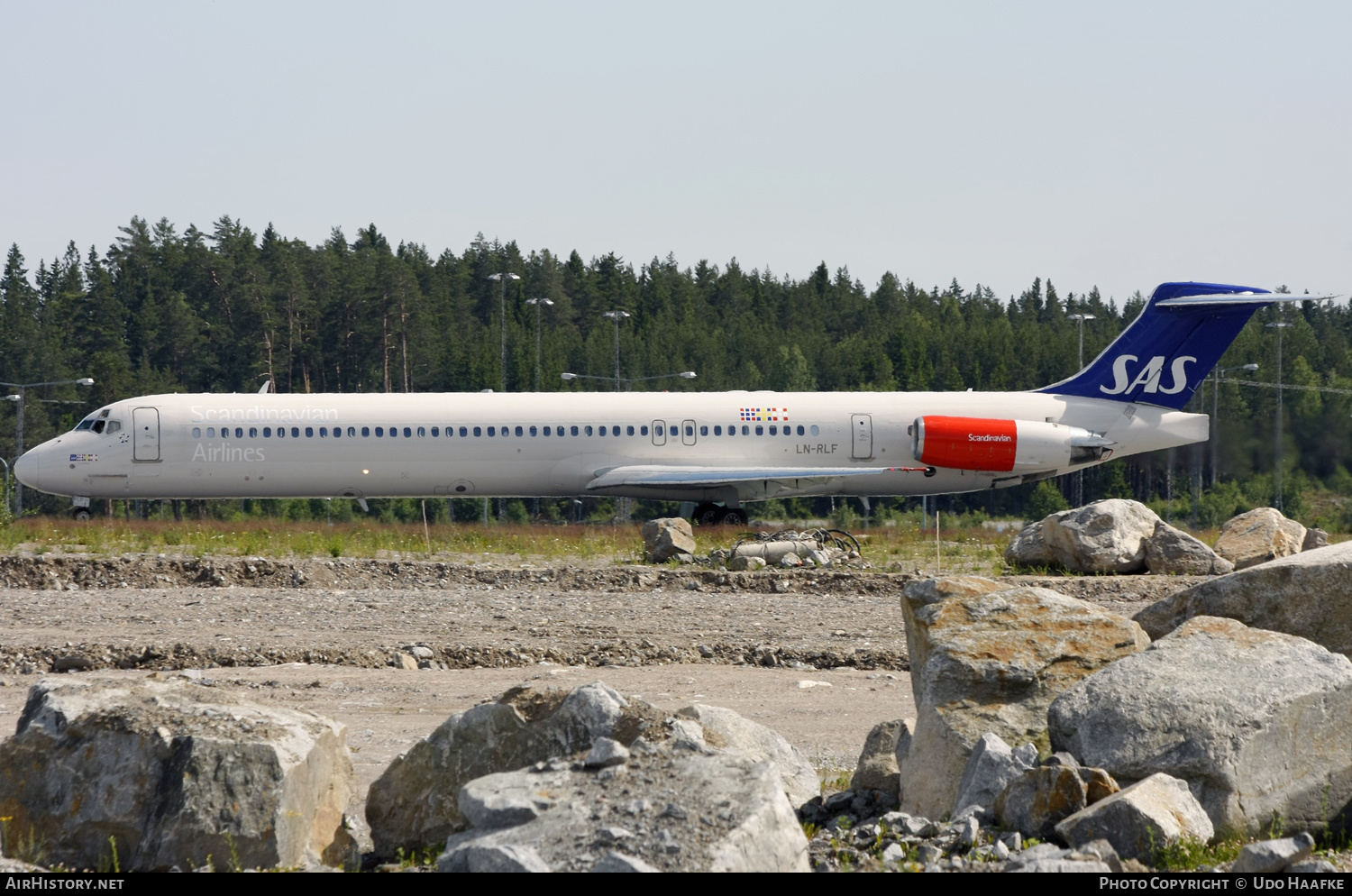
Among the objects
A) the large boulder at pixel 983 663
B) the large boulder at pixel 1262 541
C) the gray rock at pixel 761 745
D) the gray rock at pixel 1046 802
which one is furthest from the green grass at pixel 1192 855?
the large boulder at pixel 1262 541

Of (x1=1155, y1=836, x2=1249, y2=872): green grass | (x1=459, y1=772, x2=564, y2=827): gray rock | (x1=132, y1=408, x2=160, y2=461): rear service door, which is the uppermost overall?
(x1=132, y1=408, x2=160, y2=461): rear service door

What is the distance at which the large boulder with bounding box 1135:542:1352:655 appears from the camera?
8.07 meters

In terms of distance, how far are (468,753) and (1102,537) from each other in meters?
13.6

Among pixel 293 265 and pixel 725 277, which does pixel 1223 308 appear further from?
pixel 725 277

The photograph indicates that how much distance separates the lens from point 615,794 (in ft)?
17.7

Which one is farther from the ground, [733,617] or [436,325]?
[436,325]

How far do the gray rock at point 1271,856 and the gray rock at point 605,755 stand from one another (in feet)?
7.99

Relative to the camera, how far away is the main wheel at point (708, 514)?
27.8 metres

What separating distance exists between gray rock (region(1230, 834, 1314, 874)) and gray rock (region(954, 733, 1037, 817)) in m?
1.10

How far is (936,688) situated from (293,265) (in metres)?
80.3

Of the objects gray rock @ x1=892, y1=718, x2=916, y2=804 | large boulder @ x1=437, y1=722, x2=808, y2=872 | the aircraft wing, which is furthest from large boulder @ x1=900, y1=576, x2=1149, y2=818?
the aircraft wing

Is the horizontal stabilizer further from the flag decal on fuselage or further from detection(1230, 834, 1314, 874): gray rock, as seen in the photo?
detection(1230, 834, 1314, 874): gray rock

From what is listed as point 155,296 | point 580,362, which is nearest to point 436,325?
point 580,362

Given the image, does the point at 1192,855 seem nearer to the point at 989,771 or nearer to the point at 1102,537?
the point at 989,771
